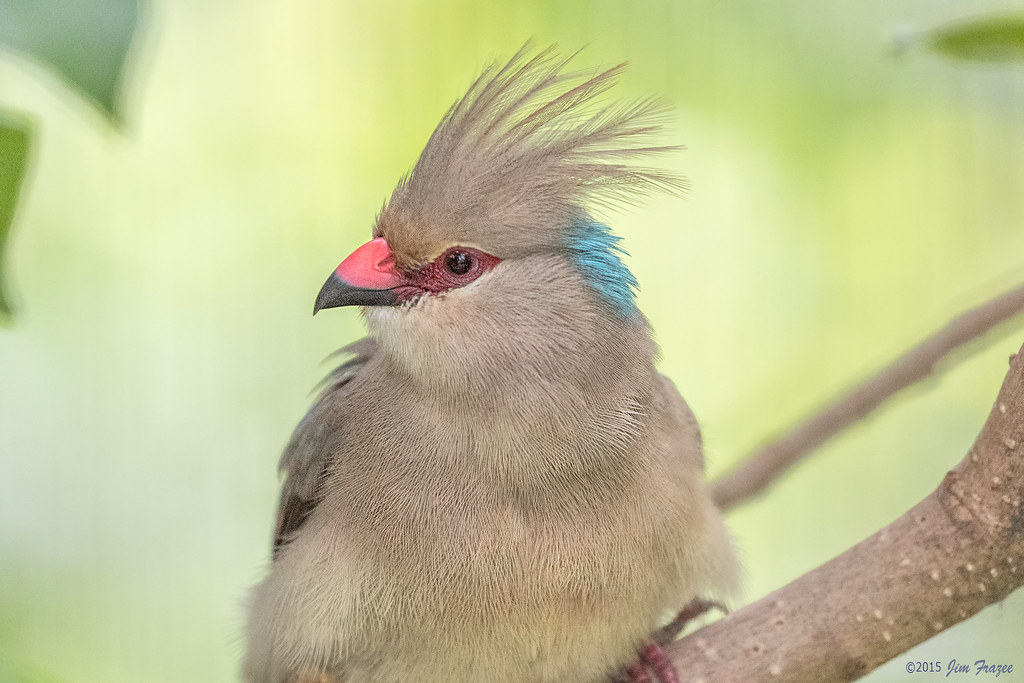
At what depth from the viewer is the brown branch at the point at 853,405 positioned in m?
2.94

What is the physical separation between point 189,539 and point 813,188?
310cm

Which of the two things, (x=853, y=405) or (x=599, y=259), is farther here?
(x=853, y=405)

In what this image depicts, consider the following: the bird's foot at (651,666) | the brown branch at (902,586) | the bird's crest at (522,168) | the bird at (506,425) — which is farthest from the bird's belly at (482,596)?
the bird's crest at (522,168)

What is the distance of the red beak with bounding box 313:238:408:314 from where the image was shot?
8.00 ft

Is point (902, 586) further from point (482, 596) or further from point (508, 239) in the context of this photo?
point (508, 239)

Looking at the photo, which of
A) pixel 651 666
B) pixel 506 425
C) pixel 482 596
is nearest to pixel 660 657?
pixel 651 666

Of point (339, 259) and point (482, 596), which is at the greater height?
point (339, 259)

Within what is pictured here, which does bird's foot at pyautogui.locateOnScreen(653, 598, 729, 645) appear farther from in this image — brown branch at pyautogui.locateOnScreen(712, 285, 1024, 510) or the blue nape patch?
the blue nape patch

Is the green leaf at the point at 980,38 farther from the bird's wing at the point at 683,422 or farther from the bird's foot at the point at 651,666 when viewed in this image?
the bird's foot at the point at 651,666

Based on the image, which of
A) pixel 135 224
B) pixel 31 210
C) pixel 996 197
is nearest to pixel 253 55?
pixel 135 224

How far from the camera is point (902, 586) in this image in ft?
7.68

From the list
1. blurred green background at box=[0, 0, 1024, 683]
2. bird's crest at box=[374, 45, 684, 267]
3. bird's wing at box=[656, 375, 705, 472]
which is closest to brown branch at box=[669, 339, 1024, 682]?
bird's wing at box=[656, 375, 705, 472]

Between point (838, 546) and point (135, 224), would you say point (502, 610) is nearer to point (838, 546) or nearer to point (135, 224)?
point (838, 546)

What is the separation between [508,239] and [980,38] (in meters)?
1.10
